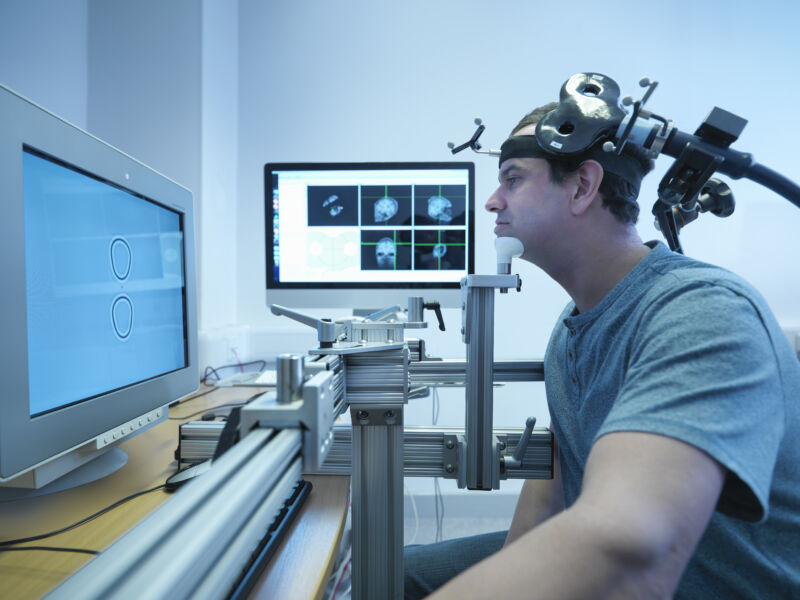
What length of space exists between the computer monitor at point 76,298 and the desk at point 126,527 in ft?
0.16

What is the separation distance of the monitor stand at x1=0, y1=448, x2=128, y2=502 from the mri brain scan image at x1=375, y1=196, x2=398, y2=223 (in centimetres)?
100

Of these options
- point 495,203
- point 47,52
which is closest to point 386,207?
point 495,203

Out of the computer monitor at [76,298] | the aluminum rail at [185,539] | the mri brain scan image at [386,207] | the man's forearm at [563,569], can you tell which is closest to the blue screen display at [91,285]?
the computer monitor at [76,298]

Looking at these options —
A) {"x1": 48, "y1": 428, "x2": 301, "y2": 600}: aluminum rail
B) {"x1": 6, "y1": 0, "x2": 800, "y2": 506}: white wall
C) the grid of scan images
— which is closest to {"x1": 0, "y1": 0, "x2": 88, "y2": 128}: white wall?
{"x1": 6, "y1": 0, "x2": 800, "y2": 506}: white wall

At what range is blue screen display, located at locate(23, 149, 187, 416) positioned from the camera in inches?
23.0

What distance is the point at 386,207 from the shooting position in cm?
149

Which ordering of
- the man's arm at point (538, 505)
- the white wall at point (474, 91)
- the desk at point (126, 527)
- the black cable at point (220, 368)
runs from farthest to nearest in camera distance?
the white wall at point (474, 91), the black cable at point (220, 368), the man's arm at point (538, 505), the desk at point (126, 527)

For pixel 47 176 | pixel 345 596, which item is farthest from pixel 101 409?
pixel 345 596

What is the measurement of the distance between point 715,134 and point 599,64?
5.40 ft

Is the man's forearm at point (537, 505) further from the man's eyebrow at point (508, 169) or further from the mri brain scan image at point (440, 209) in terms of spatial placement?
the mri brain scan image at point (440, 209)

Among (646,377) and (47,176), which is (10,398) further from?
(646,377)

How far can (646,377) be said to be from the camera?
0.52 m

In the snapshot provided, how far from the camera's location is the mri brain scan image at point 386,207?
1.49m

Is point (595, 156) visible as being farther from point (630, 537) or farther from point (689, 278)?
point (630, 537)
